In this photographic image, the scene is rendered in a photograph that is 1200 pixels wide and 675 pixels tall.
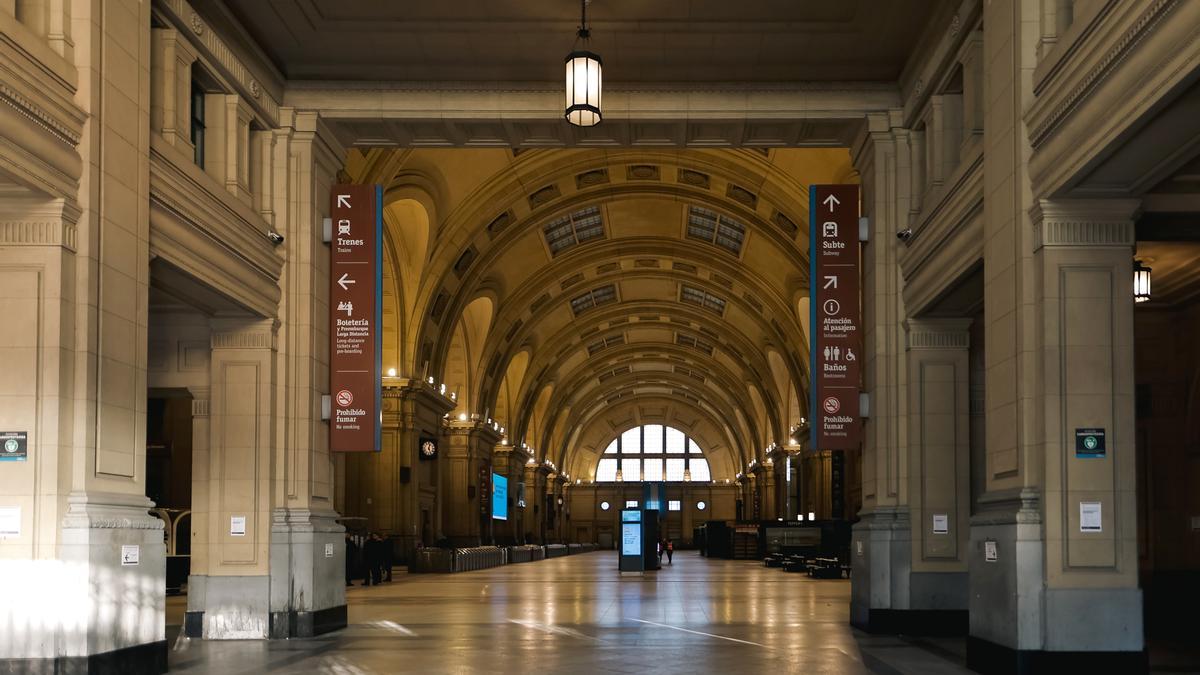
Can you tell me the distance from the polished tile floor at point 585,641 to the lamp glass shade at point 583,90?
6.12m

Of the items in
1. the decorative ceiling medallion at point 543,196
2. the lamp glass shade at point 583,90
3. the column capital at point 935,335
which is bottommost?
the column capital at point 935,335

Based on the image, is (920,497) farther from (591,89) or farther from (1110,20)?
(1110,20)

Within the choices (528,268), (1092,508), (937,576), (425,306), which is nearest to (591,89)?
(1092,508)

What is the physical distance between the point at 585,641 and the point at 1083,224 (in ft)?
27.3

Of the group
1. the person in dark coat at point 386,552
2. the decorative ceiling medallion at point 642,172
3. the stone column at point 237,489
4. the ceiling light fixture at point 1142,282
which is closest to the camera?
the stone column at point 237,489

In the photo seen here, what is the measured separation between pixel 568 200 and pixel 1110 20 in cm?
3199

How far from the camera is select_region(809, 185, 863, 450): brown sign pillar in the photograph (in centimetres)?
1817

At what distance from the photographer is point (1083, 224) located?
11625mm

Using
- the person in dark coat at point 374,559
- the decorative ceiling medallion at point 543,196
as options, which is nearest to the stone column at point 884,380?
the person in dark coat at point 374,559

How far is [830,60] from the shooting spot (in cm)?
1753

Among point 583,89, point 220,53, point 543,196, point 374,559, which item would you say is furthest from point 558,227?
point 583,89

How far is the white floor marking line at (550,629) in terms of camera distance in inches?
679

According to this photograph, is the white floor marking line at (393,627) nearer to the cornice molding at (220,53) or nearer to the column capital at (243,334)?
the column capital at (243,334)

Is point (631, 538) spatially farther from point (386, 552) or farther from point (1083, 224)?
point (1083, 224)
